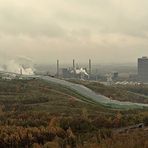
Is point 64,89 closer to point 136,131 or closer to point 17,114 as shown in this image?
point 17,114

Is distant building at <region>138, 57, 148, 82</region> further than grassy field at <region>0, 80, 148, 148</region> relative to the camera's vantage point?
Yes

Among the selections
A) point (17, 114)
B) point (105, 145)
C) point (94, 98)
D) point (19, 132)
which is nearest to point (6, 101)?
point (17, 114)

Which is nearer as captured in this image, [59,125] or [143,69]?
[59,125]

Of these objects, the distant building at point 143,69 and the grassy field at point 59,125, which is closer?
the grassy field at point 59,125

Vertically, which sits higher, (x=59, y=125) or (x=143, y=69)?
(x=143, y=69)

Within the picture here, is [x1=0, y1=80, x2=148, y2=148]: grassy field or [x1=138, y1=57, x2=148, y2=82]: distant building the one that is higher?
[x1=138, y1=57, x2=148, y2=82]: distant building
